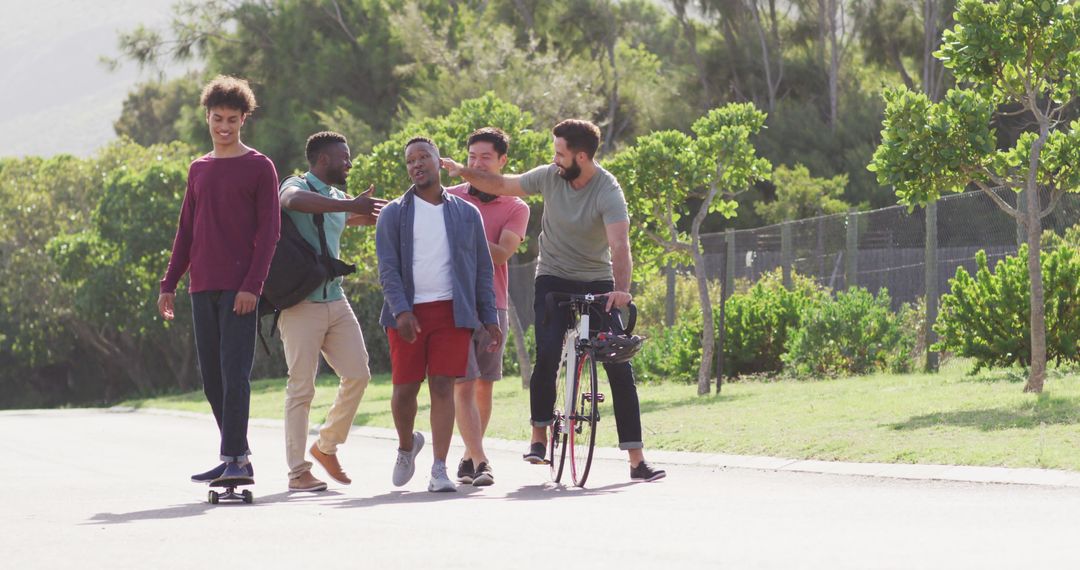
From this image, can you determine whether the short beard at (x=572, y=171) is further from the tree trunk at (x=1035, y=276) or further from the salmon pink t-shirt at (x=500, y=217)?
the tree trunk at (x=1035, y=276)

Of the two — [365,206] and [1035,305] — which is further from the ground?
[365,206]

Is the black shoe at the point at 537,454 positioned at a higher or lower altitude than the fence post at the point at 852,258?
lower

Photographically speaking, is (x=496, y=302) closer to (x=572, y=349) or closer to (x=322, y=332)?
(x=572, y=349)

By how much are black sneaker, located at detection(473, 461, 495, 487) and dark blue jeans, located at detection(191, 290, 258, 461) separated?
4.28 ft

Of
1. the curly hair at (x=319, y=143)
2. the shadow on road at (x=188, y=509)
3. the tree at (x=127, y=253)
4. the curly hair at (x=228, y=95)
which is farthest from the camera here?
the tree at (x=127, y=253)

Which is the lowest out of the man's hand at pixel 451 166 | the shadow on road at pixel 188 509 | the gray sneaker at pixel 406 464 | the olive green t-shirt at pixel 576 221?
the shadow on road at pixel 188 509

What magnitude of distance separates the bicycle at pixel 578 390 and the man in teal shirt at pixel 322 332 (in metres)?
1.07

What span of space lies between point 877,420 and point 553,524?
5.49 meters

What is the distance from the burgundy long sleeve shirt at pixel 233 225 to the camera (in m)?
8.65

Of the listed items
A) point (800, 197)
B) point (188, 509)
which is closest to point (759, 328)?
point (188, 509)

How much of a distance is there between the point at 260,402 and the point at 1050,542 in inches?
825

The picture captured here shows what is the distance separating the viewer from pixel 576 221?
9406mm

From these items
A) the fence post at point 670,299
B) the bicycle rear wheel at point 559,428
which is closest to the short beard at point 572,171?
the bicycle rear wheel at point 559,428

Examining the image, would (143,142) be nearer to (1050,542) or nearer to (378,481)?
(378,481)
